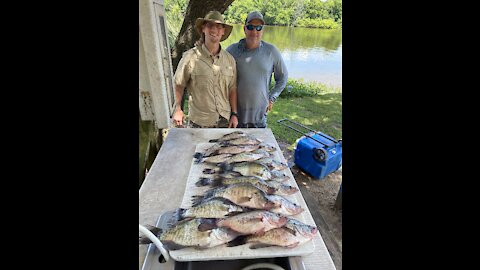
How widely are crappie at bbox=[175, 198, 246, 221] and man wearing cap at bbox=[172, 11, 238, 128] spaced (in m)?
1.80

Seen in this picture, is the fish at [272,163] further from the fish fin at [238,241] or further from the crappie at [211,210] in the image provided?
the fish fin at [238,241]

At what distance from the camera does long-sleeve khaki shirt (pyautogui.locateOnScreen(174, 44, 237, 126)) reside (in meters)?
3.36

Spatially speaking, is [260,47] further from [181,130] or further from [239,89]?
[181,130]

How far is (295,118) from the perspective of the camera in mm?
8648

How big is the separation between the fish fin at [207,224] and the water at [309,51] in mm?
10793

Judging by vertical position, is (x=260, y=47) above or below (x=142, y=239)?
above

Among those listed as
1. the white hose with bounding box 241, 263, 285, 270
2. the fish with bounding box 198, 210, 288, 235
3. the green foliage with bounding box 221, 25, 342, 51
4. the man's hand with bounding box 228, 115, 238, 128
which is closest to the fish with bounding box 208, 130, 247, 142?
the man's hand with bounding box 228, 115, 238, 128

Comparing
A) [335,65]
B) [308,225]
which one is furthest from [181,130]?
[335,65]

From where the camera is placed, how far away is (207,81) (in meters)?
3.38

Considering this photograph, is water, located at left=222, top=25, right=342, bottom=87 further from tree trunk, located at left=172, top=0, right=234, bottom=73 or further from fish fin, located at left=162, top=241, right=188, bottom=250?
fish fin, located at left=162, top=241, right=188, bottom=250

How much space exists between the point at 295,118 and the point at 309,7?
2085 centimetres

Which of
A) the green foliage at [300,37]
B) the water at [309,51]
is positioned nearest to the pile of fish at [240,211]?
the water at [309,51]

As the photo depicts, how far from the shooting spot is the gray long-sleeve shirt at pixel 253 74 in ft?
12.1
